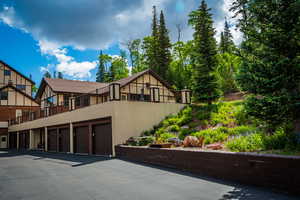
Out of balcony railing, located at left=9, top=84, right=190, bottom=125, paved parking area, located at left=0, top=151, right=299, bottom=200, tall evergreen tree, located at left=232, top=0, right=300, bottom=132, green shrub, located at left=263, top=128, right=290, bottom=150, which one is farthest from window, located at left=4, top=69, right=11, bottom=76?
green shrub, located at left=263, top=128, right=290, bottom=150

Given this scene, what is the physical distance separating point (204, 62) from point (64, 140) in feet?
47.5

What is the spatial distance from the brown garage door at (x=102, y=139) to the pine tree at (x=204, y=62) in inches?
335

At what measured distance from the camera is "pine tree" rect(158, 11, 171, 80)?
37.9 metres

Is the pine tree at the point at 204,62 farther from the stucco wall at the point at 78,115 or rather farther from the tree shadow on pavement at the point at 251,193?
the tree shadow on pavement at the point at 251,193

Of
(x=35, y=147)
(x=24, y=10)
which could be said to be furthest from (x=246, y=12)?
(x=35, y=147)

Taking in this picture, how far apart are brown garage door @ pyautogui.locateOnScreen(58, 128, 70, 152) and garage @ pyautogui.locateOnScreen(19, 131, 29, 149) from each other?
11.8 metres

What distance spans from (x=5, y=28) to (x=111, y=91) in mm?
12743

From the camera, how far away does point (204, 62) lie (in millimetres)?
20344

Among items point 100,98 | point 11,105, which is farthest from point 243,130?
point 11,105

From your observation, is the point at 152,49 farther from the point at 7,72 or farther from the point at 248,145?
the point at 248,145

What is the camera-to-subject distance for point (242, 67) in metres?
8.24

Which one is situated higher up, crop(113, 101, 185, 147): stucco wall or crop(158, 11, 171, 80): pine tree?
crop(158, 11, 171, 80): pine tree

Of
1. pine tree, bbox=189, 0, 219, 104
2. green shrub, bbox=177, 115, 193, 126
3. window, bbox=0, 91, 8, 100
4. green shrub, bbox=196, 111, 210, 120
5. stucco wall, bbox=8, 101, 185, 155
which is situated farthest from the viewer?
window, bbox=0, 91, 8, 100

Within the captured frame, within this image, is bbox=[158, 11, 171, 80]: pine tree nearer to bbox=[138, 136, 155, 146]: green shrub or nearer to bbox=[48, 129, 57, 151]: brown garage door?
bbox=[48, 129, 57, 151]: brown garage door
